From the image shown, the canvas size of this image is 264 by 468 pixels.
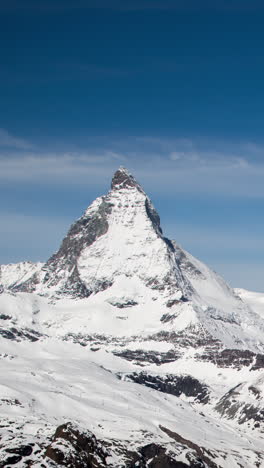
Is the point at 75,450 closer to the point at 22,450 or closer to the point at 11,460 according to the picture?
the point at 22,450

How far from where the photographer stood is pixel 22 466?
16275 cm

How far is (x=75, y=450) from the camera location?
173875 mm

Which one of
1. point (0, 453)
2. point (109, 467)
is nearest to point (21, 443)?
point (0, 453)

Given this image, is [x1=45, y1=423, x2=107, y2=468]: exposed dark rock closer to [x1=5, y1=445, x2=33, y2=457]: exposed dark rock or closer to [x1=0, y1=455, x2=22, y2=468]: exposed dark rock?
[x1=5, y1=445, x2=33, y2=457]: exposed dark rock

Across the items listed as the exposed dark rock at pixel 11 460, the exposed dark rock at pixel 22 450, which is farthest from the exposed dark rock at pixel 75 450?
the exposed dark rock at pixel 11 460

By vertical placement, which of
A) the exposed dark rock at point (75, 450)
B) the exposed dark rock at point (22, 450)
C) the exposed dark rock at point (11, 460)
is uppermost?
the exposed dark rock at point (75, 450)

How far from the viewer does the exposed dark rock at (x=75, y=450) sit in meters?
169

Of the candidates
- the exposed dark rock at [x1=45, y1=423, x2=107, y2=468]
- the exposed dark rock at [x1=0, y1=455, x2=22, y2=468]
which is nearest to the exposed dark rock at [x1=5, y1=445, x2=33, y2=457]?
the exposed dark rock at [x1=0, y1=455, x2=22, y2=468]

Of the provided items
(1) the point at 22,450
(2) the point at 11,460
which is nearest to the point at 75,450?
(1) the point at 22,450

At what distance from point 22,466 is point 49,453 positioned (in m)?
9.58

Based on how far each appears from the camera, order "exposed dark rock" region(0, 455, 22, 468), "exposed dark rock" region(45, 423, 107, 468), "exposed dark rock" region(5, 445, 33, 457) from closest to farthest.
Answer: "exposed dark rock" region(0, 455, 22, 468) < "exposed dark rock" region(45, 423, 107, 468) < "exposed dark rock" region(5, 445, 33, 457)

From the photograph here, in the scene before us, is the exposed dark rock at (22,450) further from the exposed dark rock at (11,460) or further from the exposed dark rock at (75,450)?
the exposed dark rock at (75,450)

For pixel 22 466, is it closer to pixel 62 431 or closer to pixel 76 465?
pixel 76 465

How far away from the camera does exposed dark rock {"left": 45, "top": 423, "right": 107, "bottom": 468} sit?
6654 inches
